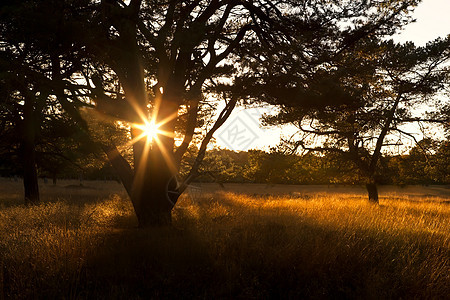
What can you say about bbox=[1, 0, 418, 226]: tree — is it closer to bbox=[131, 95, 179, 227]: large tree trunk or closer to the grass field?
bbox=[131, 95, 179, 227]: large tree trunk

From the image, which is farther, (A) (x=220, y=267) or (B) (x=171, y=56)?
(B) (x=171, y=56)

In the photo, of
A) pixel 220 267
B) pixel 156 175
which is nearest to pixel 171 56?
pixel 156 175

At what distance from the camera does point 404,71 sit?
13406 mm

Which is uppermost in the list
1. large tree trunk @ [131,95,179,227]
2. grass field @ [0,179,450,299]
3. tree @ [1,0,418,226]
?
tree @ [1,0,418,226]

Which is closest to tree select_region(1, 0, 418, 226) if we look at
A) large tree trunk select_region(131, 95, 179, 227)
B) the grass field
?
large tree trunk select_region(131, 95, 179, 227)

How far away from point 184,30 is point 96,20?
1720 millimetres

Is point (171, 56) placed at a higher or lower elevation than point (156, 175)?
higher

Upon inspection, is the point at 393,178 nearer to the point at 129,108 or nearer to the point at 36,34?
the point at 129,108

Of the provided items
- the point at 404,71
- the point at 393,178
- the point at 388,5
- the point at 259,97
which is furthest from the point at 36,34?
the point at 393,178

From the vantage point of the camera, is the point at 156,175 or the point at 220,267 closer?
the point at 220,267

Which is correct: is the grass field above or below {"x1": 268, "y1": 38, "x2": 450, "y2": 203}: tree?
below

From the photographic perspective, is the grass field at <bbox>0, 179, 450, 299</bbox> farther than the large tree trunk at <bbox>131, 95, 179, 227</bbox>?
No

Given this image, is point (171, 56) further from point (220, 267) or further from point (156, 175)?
point (220, 267)

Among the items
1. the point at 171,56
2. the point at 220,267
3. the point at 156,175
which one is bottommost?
the point at 220,267
